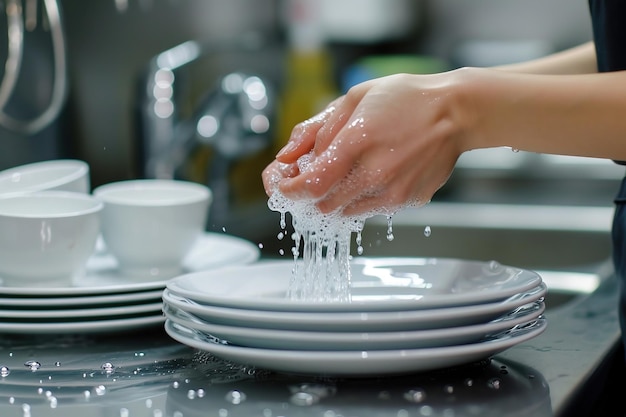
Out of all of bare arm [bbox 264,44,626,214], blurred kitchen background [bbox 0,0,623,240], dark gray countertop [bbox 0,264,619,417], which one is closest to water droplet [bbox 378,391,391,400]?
dark gray countertop [bbox 0,264,619,417]

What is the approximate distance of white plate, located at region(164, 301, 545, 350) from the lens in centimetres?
63

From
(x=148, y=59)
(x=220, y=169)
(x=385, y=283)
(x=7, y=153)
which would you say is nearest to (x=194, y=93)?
(x=148, y=59)

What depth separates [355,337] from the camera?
0.63m

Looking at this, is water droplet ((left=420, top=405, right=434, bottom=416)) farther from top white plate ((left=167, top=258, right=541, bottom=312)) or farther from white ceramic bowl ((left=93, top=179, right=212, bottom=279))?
white ceramic bowl ((left=93, top=179, right=212, bottom=279))

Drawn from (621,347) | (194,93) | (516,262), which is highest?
(194,93)

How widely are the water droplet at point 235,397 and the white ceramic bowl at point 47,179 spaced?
0.37 m

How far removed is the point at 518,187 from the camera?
7.87ft

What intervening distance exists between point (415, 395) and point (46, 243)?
0.37 m

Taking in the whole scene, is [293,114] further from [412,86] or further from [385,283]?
[412,86]

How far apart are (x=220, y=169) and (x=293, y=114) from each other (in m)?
0.68

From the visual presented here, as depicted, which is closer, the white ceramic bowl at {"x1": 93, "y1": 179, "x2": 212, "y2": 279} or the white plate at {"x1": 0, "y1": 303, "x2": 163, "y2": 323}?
the white plate at {"x1": 0, "y1": 303, "x2": 163, "y2": 323}

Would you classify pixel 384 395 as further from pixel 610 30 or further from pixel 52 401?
A: pixel 610 30

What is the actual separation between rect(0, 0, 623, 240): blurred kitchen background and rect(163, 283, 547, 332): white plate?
1010 mm

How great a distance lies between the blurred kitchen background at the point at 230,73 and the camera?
1.62 m
